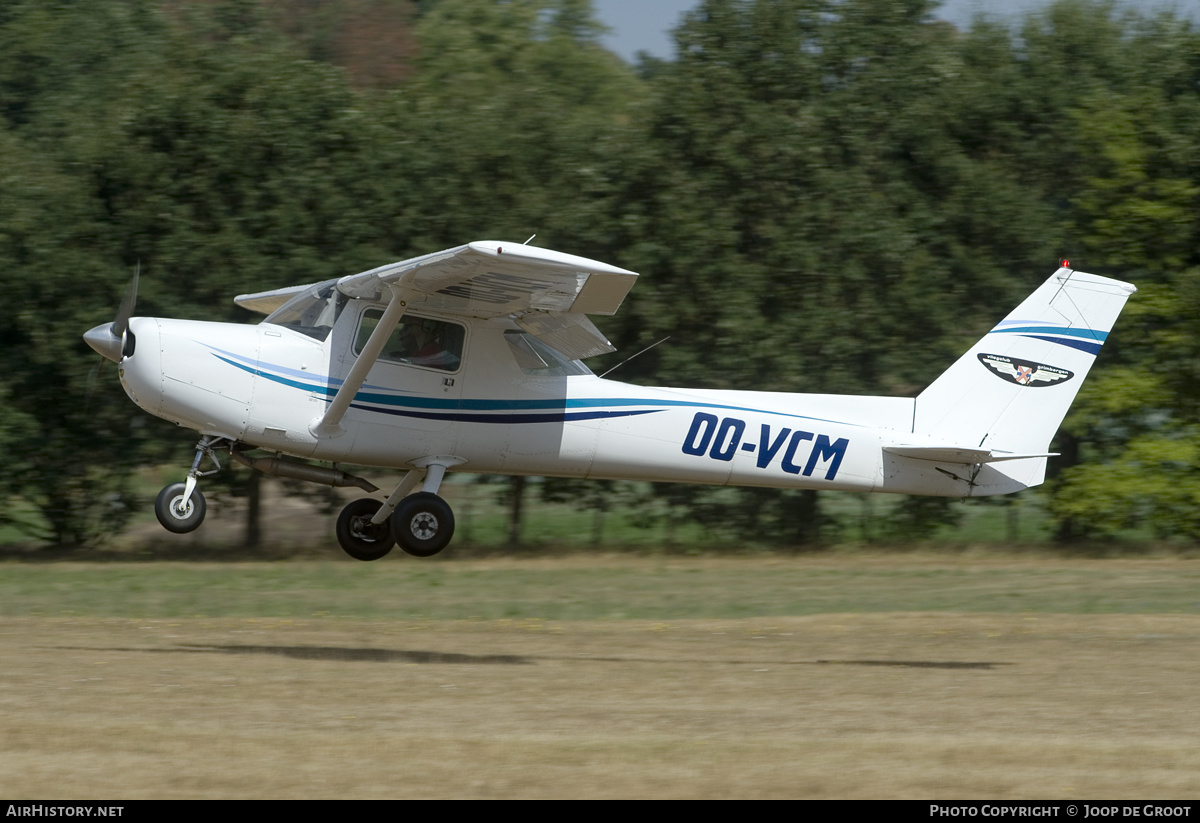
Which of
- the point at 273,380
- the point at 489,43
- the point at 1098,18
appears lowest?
the point at 273,380

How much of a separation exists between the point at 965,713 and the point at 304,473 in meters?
5.43

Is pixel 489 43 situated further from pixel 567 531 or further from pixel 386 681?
pixel 386 681

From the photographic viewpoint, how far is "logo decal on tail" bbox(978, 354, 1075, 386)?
474 inches

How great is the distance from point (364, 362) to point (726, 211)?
10652mm

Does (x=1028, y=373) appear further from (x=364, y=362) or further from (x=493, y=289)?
(x=364, y=362)

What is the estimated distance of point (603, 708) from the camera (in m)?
10.1

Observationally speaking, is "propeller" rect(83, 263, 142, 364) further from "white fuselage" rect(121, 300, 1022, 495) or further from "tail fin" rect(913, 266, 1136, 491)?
"tail fin" rect(913, 266, 1136, 491)

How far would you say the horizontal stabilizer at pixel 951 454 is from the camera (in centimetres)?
1159

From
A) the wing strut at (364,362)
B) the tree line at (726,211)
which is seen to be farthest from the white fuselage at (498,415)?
the tree line at (726,211)

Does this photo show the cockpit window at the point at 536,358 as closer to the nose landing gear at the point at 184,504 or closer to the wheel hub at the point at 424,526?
the wheel hub at the point at 424,526

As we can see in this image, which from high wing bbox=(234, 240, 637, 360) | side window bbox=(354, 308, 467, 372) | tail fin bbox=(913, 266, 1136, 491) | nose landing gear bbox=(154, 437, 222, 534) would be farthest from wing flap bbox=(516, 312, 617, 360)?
tail fin bbox=(913, 266, 1136, 491)

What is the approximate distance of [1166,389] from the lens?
20172 mm

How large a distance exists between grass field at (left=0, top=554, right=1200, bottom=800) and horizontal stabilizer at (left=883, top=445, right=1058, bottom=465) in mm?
1782

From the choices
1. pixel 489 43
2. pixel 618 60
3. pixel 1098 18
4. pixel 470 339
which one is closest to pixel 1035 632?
pixel 470 339
